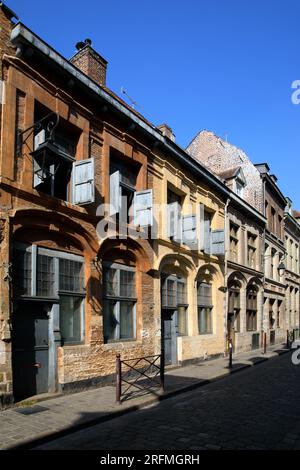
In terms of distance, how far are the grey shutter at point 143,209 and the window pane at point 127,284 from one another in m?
1.53

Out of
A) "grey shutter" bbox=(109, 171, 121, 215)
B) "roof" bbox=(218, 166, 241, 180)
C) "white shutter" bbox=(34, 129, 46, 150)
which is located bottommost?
"grey shutter" bbox=(109, 171, 121, 215)

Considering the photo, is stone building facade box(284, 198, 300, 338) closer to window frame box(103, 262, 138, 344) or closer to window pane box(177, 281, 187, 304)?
window pane box(177, 281, 187, 304)

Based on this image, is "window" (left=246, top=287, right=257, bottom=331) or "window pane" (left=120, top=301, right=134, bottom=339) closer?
"window pane" (left=120, top=301, right=134, bottom=339)

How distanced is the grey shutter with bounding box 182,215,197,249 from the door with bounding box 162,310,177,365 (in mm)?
2712

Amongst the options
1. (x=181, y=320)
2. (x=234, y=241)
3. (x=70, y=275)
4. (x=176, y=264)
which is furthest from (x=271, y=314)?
(x=70, y=275)

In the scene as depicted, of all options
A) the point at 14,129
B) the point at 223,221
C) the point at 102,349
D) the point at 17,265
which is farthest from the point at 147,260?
the point at 223,221

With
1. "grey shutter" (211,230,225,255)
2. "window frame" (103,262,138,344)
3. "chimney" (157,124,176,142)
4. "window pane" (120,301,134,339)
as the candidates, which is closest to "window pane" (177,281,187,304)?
"grey shutter" (211,230,225,255)

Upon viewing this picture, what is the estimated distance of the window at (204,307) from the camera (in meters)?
17.3

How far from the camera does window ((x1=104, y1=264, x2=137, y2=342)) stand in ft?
38.2

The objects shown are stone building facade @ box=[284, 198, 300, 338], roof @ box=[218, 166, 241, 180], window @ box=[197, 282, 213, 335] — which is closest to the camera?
window @ box=[197, 282, 213, 335]

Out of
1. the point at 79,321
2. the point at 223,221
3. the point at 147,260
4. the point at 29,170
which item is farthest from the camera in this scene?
the point at 223,221

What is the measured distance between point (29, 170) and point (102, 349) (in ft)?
16.3

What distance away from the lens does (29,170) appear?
30.0 ft
